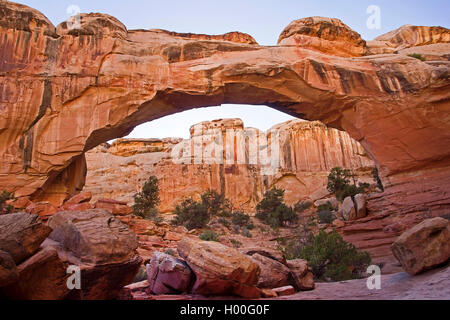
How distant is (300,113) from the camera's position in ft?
42.5

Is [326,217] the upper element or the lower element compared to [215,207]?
lower

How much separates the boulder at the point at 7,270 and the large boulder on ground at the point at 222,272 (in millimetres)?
2294

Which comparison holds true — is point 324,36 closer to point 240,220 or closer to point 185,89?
point 185,89

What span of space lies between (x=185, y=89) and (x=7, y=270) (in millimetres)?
9019

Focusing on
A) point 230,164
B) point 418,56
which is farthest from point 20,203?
point 230,164

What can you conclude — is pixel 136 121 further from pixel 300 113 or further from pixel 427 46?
pixel 427 46

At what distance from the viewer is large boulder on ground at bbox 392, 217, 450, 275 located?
4922 millimetres

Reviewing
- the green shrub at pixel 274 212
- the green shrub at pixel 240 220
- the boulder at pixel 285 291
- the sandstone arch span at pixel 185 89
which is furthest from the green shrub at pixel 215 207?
the boulder at pixel 285 291

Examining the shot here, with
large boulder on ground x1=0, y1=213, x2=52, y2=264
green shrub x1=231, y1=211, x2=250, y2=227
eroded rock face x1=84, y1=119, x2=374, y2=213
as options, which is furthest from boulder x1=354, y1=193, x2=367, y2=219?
eroded rock face x1=84, y1=119, x2=374, y2=213

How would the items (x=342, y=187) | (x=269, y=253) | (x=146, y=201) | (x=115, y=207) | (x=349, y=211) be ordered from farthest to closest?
(x=342, y=187)
(x=146, y=201)
(x=349, y=211)
(x=115, y=207)
(x=269, y=253)

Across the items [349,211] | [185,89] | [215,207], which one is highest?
[185,89]

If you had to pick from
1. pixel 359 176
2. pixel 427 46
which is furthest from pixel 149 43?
pixel 359 176

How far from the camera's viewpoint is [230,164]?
33.5m

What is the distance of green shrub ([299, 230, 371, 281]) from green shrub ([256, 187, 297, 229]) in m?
11.2
